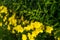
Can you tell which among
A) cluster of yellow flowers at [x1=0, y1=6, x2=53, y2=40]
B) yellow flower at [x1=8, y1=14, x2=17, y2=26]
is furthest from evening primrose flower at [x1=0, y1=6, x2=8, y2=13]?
yellow flower at [x1=8, y1=14, x2=17, y2=26]

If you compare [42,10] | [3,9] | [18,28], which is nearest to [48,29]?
[42,10]

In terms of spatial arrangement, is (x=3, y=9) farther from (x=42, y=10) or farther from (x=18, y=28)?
(x=42, y=10)

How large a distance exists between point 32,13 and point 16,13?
2.36 ft

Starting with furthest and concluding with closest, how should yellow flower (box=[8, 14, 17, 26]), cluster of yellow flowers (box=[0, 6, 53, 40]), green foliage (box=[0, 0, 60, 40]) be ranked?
yellow flower (box=[8, 14, 17, 26]) → cluster of yellow flowers (box=[0, 6, 53, 40]) → green foliage (box=[0, 0, 60, 40])

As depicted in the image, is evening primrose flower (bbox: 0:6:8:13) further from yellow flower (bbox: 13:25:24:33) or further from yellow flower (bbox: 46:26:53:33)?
yellow flower (bbox: 46:26:53:33)

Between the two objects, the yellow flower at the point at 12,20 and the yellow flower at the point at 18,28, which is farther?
the yellow flower at the point at 12,20

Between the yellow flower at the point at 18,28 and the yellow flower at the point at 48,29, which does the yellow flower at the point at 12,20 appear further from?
the yellow flower at the point at 48,29

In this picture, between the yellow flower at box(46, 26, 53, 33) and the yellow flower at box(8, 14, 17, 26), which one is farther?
the yellow flower at box(8, 14, 17, 26)

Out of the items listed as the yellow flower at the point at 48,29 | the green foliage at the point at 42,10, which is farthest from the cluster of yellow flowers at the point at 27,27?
the green foliage at the point at 42,10

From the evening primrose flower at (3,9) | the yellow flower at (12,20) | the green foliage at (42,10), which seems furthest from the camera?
the evening primrose flower at (3,9)

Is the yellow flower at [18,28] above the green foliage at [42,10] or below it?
below

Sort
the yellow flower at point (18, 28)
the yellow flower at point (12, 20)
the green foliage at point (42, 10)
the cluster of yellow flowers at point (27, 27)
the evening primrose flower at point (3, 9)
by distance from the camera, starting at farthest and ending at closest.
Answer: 1. the evening primrose flower at point (3, 9)
2. the yellow flower at point (12, 20)
3. the yellow flower at point (18, 28)
4. the cluster of yellow flowers at point (27, 27)
5. the green foliage at point (42, 10)

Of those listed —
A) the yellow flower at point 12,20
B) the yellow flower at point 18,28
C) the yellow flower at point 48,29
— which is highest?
the yellow flower at point 48,29

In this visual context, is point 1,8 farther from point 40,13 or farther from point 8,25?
point 40,13
